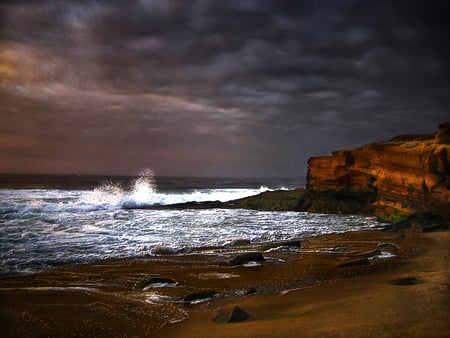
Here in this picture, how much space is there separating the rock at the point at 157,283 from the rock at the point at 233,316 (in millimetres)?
2725

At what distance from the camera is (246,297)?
6.44 metres

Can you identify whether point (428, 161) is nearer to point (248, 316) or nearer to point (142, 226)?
point (142, 226)

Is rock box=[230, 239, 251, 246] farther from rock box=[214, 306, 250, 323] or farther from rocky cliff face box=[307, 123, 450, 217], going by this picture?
rocky cliff face box=[307, 123, 450, 217]

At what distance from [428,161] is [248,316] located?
1638 cm

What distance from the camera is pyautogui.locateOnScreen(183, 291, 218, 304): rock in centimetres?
640

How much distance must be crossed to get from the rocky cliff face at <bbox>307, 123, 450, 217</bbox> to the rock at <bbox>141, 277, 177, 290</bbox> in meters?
15.2

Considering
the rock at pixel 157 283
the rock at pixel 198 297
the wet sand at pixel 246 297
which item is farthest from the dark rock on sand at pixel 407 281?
the rock at pixel 157 283

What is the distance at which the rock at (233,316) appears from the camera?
190 inches

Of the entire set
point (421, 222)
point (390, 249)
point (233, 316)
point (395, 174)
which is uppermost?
point (395, 174)

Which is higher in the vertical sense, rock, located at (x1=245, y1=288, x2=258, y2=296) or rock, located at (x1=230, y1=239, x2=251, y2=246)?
rock, located at (x1=245, y1=288, x2=258, y2=296)

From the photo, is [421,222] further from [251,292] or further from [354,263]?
[251,292]

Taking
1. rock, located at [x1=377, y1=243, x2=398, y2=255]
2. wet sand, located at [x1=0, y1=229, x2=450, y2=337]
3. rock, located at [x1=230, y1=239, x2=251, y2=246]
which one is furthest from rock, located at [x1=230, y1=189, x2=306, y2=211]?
wet sand, located at [x1=0, y1=229, x2=450, y2=337]

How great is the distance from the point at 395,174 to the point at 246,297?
17.6 m

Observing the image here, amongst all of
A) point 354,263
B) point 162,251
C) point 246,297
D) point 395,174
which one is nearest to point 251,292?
point 246,297
